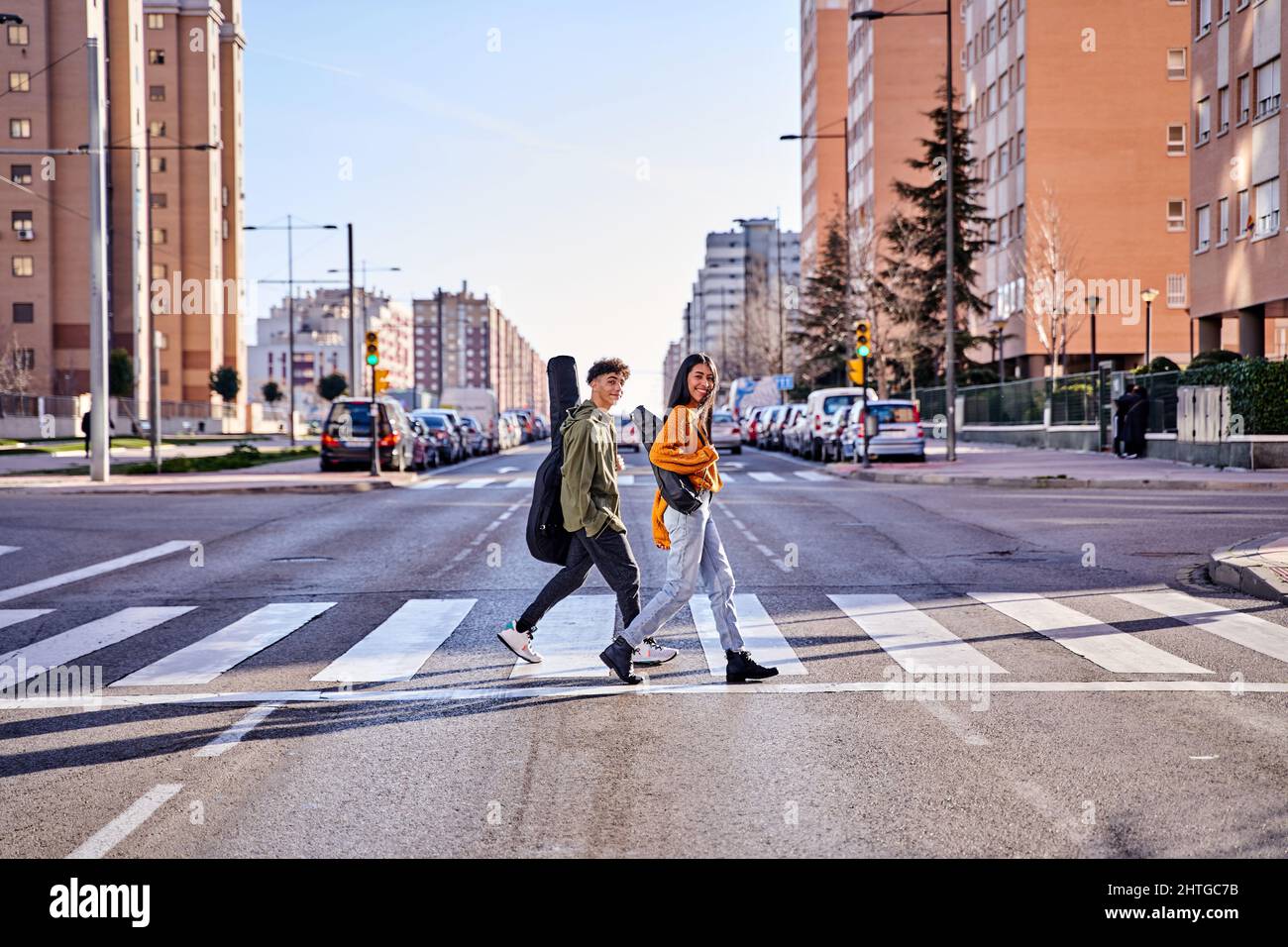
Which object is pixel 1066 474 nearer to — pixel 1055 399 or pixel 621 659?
pixel 1055 399

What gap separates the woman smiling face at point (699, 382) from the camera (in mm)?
8102

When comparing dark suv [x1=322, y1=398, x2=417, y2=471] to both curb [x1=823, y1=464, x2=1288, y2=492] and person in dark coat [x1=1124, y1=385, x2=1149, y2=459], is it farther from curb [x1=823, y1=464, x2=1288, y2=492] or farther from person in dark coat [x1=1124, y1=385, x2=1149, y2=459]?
person in dark coat [x1=1124, y1=385, x2=1149, y2=459]

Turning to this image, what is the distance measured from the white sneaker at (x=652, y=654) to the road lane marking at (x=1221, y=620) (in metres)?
3.72

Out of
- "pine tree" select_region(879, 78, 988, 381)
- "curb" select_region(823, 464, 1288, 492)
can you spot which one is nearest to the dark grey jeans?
"curb" select_region(823, 464, 1288, 492)

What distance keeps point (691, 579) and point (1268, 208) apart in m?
38.2

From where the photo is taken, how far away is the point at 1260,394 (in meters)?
28.4

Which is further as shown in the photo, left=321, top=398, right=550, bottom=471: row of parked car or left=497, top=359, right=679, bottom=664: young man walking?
left=321, top=398, right=550, bottom=471: row of parked car

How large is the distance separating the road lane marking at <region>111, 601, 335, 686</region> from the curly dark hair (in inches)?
112

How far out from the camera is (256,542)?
17.5m

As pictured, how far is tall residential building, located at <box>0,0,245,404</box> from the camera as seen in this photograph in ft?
273

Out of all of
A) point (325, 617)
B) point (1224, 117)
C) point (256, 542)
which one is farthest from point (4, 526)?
point (1224, 117)

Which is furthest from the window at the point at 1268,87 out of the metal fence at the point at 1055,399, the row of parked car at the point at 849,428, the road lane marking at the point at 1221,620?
the road lane marking at the point at 1221,620

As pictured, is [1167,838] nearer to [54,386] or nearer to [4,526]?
[4,526]
